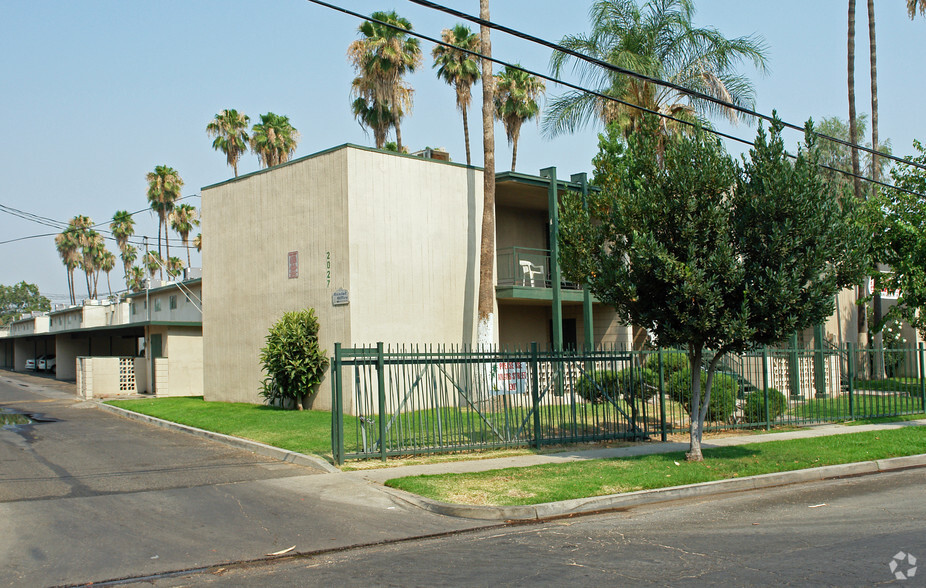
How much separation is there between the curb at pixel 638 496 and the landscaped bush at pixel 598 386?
151 inches

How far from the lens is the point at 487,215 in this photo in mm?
20297

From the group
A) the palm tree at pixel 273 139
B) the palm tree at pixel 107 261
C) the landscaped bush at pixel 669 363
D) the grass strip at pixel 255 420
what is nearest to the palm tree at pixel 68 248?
the palm tree at pixel 107 261

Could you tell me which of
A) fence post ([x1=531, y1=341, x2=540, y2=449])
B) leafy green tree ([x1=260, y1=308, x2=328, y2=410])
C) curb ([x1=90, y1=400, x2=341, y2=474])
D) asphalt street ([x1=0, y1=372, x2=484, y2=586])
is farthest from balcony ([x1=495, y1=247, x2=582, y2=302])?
asphalt street ([x1=0, y1=372, x2=484, y2=586])

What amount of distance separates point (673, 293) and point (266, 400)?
13733mm

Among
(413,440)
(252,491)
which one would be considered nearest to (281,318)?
(413,440)

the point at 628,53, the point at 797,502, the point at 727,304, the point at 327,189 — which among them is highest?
the point at 628,53

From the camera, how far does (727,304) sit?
11.7 m

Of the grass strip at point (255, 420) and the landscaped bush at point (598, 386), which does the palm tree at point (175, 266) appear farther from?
the landscaped bush at point (598, 386)

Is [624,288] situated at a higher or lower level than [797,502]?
higher

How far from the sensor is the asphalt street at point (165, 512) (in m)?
7.25

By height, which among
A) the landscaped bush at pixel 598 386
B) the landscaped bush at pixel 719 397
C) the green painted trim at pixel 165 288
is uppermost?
the green painted trim at pixel 165 288

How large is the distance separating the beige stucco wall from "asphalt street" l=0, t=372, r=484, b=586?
6.03 meters

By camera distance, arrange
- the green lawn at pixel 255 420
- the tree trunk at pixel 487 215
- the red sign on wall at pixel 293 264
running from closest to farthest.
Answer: the green lawn at pixel 255 420
the tree trunk at pixel 487 215
the red sign on wall at pixel 293 264

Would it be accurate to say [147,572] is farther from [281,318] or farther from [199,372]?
[199,372]
